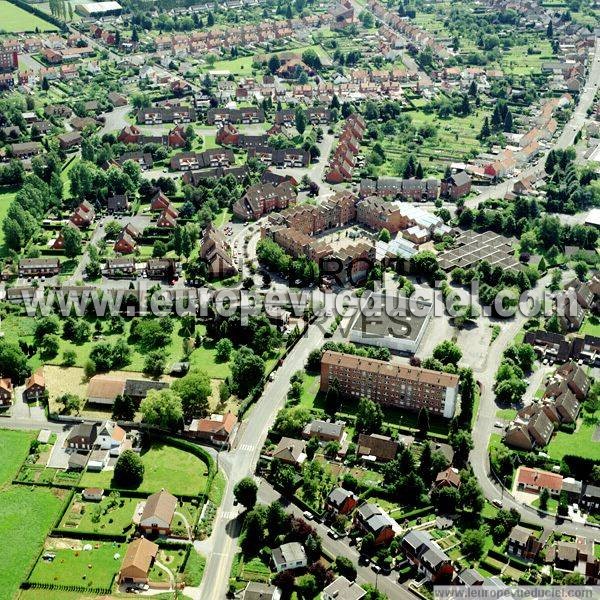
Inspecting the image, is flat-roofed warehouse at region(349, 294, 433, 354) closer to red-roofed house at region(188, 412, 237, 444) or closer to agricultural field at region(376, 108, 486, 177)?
red-roofed house at region(188, 412, 237, 444)

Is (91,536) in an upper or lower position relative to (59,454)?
upper

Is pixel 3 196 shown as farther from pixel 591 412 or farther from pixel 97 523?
pixel 591 412

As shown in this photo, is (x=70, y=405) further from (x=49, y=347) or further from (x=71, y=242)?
(x=71, y=242)

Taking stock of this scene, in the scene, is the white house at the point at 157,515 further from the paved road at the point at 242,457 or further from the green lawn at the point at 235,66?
the green lawn at the point at 235,66

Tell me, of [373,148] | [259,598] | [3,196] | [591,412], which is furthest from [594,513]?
[3,196]

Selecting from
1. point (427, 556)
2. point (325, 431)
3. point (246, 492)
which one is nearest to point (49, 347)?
point (325, 431)

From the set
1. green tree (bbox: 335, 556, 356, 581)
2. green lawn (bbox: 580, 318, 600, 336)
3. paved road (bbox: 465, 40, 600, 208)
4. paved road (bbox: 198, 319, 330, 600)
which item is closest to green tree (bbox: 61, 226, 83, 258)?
paved road (bbox: 198, 319, 330, 600)
